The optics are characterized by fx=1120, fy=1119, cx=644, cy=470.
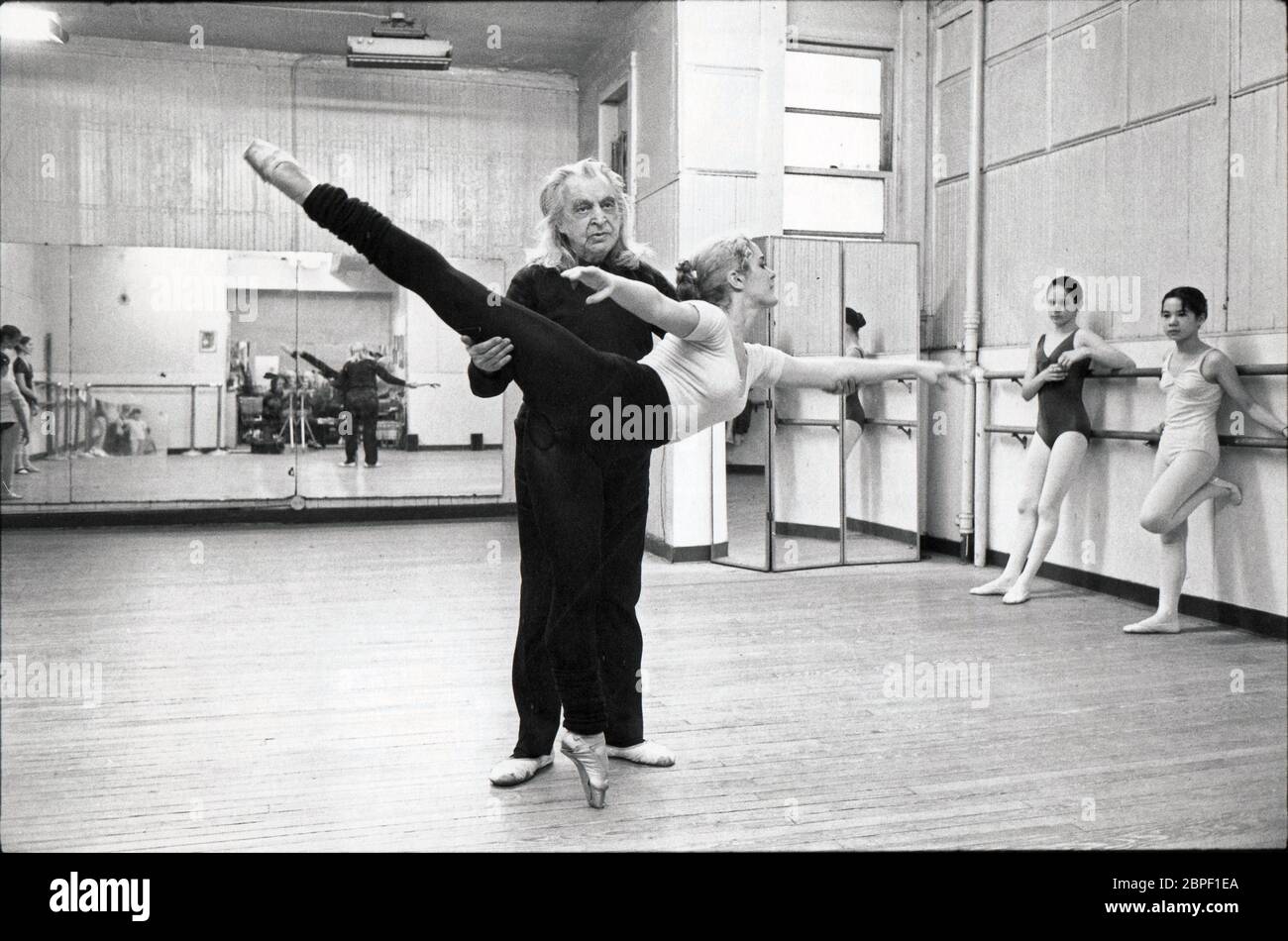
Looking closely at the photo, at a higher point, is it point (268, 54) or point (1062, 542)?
point (268, 54)

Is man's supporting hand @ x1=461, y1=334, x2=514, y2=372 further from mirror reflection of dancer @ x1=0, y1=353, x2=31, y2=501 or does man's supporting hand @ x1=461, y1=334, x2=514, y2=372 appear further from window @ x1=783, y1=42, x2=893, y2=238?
mirror reflection of dancer @ x1=0, y1=353, x2=31, y2=501

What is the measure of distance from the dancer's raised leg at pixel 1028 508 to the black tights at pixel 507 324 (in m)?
3.50

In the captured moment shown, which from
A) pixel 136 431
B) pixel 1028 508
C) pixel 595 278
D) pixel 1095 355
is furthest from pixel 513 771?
pixel 136 431

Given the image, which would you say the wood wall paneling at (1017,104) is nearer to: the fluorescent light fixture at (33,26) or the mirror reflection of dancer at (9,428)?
the fluorescent light fixture at (33,26)

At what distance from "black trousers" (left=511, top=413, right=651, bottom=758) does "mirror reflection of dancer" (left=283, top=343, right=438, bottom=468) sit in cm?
634

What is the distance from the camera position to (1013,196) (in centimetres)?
632

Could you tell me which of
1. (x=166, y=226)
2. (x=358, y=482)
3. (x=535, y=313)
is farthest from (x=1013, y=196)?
(x=166, y=226)

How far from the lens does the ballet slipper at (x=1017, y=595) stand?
5.41 meters

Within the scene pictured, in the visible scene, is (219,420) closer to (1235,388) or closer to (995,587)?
(995,587)

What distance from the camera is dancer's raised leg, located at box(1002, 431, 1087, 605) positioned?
5375 millimetres

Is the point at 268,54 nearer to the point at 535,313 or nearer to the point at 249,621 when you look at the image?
the point at 249,621

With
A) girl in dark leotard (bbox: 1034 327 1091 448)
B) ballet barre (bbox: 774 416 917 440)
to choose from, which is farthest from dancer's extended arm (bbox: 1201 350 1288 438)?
ballet barre (bbox: 774 416 917 440)

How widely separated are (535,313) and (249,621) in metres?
3.05

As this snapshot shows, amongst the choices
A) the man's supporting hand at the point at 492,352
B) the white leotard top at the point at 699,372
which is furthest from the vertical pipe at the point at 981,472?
the man's supporting hand at the point at 492,352
